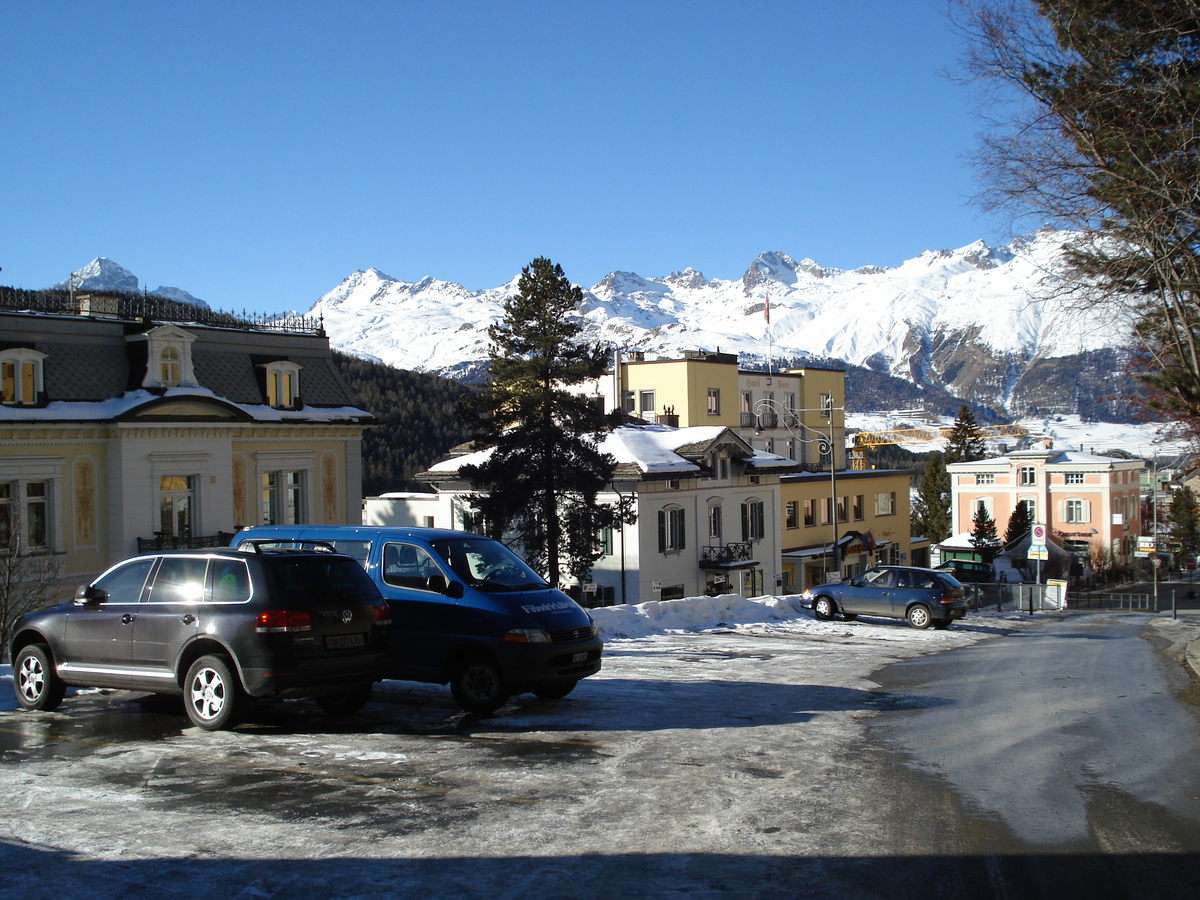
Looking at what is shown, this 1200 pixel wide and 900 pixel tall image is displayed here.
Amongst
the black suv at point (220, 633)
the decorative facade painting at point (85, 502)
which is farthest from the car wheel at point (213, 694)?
the decorative facade painting at point (85, 502)

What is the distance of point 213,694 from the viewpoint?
33.1ft

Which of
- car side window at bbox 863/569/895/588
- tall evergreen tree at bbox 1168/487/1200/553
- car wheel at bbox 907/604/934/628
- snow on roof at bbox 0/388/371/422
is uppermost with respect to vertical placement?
snow on roof at bbox 0/388/371/422

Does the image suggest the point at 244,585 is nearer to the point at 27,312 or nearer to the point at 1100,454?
the point at 27,312

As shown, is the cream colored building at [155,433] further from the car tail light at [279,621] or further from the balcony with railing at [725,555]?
the car tail light at [279,621]

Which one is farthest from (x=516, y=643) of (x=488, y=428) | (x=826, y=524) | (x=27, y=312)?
(x=826, y=524)

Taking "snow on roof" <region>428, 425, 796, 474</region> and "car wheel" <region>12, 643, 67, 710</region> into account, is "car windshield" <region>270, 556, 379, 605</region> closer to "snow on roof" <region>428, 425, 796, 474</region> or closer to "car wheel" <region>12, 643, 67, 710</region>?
"car wheel" <region>12, 643, 67, 710</region>

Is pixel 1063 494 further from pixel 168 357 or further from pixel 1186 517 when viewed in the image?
pixel 168 357

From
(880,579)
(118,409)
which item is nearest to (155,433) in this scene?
(118,409)

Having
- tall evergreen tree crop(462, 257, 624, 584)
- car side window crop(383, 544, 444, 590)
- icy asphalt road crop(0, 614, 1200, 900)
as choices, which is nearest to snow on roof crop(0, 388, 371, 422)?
tall evergreen tree crop(462, 257, 624, 584)

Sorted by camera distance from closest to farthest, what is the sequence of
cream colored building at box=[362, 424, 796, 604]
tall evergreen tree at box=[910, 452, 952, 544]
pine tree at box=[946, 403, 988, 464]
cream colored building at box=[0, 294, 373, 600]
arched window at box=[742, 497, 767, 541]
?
cream colored building at box=[0, 294, 373, 600], cream colored building at box=[362, 424, 796, 604], arched window at box=[742, 497, 767, 541], tall evergreen tree at box=[910, 452, 952, 544], pine tree at box=[946, 403, 988, 464]

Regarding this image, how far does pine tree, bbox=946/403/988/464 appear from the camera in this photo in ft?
343

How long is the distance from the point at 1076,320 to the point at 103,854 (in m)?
12.7

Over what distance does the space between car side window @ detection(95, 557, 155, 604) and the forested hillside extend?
73.1 meters

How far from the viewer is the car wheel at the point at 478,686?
1124 cm
